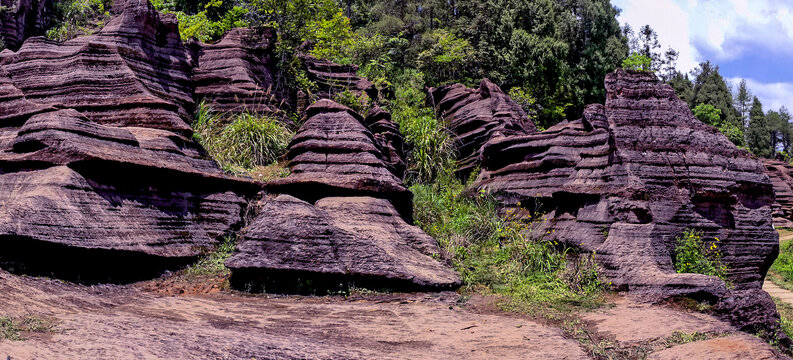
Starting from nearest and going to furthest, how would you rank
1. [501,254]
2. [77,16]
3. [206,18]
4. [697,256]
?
[697,256] < [501,254] < [206,18] < [77,16]

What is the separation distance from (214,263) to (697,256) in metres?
6.47

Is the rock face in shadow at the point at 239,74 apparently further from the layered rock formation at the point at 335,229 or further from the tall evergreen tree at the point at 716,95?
the tall evergreen tree at the point at 716,95

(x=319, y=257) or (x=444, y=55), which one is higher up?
(x=444, y=55)

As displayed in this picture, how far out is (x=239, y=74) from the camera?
12.2 m

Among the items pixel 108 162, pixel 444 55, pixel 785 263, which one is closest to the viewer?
pixel 108 162

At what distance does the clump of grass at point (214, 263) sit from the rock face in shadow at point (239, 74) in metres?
4.04

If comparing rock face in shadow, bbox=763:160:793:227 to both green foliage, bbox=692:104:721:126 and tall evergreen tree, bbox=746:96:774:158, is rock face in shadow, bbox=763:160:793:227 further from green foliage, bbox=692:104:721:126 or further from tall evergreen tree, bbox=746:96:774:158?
tall evergreen tree, bbox=746:96:774:158

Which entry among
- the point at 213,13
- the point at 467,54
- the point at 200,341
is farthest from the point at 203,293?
the point at 467,54

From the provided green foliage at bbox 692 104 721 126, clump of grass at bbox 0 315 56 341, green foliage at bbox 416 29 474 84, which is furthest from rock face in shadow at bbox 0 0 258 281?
green foliage at bbox 692 104 721 126

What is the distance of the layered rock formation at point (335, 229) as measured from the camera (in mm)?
7172

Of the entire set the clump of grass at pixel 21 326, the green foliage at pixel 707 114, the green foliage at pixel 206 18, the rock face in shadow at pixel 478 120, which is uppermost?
the green foliage at pixel 707 114

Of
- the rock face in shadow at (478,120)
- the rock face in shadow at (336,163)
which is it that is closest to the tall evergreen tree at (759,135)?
the rock face in shadow at (478,120)

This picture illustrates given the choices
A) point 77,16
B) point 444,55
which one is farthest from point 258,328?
point 444,55

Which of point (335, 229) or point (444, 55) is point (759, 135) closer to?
point (444, 55)
